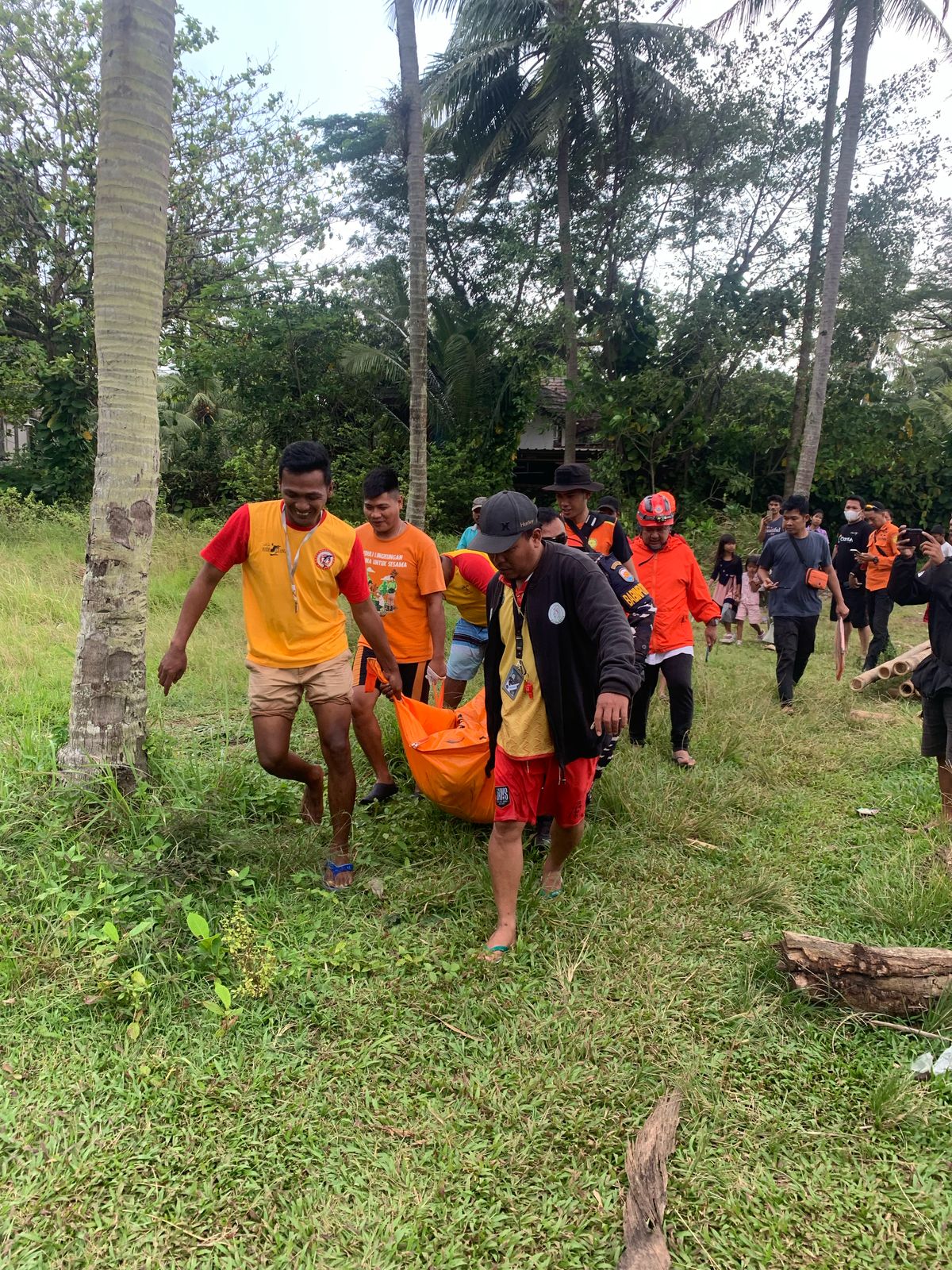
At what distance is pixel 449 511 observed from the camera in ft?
58.7

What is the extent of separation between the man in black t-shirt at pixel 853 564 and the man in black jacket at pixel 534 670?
20.3 feet


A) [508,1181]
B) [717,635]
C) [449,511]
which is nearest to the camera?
[508,1181]

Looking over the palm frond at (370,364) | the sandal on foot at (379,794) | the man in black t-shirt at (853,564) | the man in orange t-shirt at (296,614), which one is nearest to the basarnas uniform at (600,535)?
the man in orange t-shirt at (296,614)

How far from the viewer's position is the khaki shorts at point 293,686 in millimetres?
3473

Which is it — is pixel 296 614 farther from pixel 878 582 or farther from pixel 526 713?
pixel 878 582

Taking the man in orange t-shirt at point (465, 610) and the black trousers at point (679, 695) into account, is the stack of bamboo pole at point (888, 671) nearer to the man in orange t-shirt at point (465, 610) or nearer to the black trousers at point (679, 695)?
the black trousers at point (679, 695)

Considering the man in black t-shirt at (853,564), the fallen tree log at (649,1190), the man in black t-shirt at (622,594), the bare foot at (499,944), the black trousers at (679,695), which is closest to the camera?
the fallen tree log at (649,1190)

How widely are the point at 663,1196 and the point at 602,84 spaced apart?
1770 cm

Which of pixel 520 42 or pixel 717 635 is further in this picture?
pixel 520 42

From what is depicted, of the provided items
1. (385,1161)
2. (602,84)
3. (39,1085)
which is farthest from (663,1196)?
(602,84)

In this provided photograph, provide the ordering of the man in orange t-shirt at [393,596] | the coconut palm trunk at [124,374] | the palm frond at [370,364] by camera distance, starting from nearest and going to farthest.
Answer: the coconut palm trunk at [124,374] < the man in orange t-shirt at [393,596] < the palm frond at [370,364]

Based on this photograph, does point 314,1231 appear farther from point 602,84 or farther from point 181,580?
point 602,84

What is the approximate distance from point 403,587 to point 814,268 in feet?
45.8

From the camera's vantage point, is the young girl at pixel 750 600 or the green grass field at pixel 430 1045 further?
the young girl at pixel 750 600
